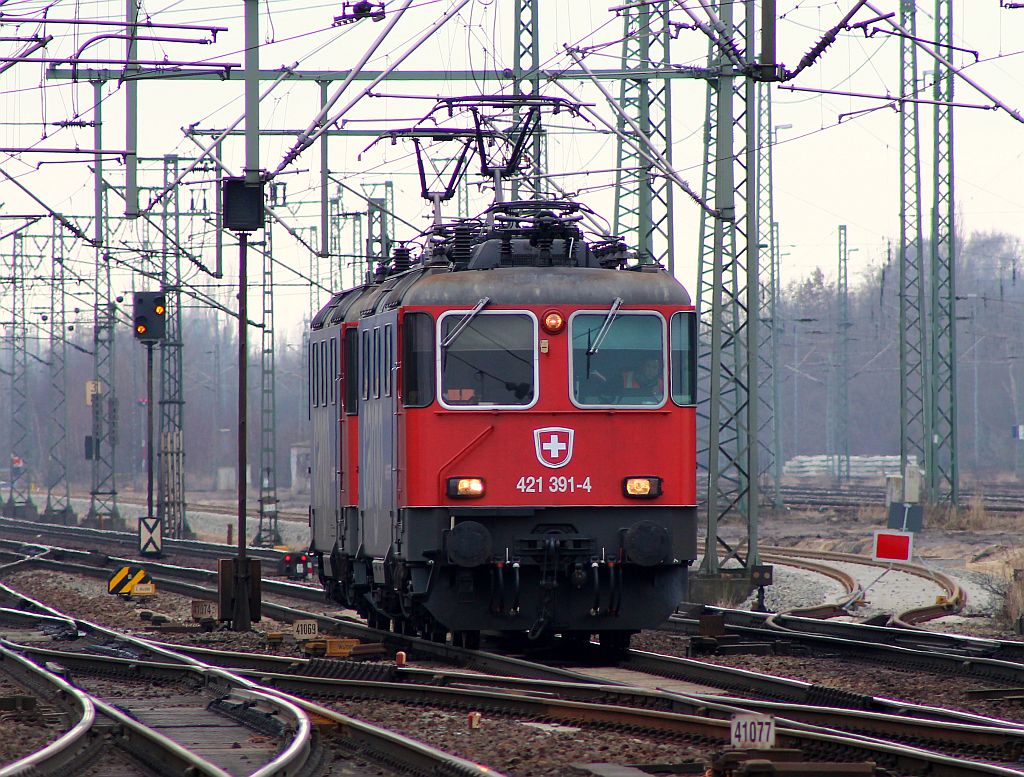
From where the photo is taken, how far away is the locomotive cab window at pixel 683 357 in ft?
49.1

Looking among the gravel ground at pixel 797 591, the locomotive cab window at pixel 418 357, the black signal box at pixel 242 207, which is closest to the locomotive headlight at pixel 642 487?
the locomotive cab window at pixel 418 357

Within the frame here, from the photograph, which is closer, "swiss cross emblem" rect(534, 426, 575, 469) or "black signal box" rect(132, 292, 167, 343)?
"swiss cross emblem" rect(534, 426, 575, 469)

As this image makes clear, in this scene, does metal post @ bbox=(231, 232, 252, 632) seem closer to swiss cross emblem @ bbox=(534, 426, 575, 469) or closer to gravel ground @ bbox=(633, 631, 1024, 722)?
gravel ground @ bbox=(633, 631, 1024, 722)

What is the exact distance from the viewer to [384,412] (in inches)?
615

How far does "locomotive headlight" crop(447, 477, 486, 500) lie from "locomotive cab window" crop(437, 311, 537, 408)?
0.64 metres

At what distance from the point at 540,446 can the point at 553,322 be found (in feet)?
3.53

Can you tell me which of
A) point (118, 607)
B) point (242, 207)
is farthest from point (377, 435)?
point (118, 607)

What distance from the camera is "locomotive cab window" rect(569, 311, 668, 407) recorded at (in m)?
14.9

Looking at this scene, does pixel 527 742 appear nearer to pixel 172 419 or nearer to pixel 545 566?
pixel 545 566

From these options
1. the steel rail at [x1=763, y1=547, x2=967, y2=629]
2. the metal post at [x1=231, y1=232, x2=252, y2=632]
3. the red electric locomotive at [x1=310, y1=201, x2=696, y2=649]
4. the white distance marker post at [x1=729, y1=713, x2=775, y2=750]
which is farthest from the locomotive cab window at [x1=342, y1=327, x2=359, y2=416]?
the white distance marker post at [x1=729, y1=713, x2=775, y2=750]

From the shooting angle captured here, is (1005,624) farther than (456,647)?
Yes

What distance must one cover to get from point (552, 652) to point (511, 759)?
663 cm

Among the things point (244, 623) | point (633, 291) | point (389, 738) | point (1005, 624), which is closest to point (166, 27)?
point (244, 623)

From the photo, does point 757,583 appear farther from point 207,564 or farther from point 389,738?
point 207,564
